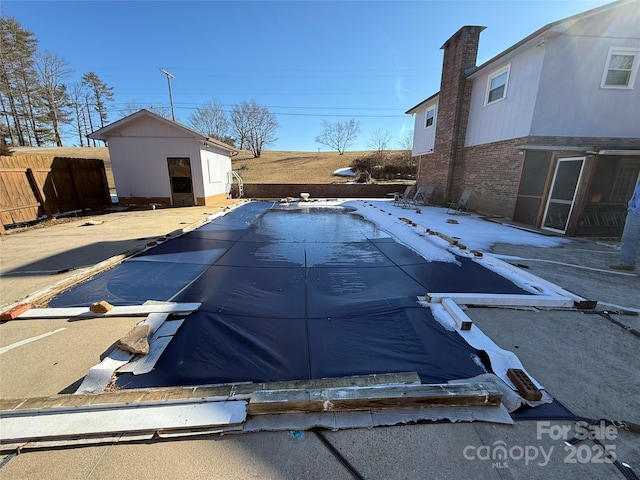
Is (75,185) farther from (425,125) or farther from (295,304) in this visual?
(425,125)

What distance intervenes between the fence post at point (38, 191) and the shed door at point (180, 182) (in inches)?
161

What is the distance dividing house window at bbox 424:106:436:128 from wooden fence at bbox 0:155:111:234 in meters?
14.3

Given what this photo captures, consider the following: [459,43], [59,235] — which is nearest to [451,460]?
[59,235]

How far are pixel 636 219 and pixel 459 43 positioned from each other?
929cm

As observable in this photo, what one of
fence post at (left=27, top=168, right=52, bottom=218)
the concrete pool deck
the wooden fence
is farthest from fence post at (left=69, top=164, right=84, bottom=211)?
the concrete pool deck

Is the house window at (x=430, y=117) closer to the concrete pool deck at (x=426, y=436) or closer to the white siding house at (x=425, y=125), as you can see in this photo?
the white siding house at (x=425, y=125)

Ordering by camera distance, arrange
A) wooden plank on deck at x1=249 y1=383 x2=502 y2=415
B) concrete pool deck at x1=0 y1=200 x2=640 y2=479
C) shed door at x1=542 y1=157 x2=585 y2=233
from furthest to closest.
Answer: shed door at x1=542 y1=157 x2=585 y2=233 → wooden plank on deck at x1=249 y1=383 x2=502 y2=415 → concrete pool deck at x1=0 y1=200 x2=640 y2=479

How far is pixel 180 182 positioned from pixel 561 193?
13.5 metres

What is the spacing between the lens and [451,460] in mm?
1379

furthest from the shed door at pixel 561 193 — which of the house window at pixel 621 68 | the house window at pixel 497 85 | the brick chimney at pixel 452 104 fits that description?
the brick chimney at pixel 452 104

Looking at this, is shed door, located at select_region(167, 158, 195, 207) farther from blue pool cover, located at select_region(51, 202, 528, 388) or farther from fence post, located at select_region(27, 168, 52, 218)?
blue pool cover, located at select_region(51, 202, 528, 388)

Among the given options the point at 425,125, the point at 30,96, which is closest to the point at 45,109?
the point at 30,96

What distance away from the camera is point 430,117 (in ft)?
41.8

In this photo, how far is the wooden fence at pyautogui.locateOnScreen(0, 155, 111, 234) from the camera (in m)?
7.12
